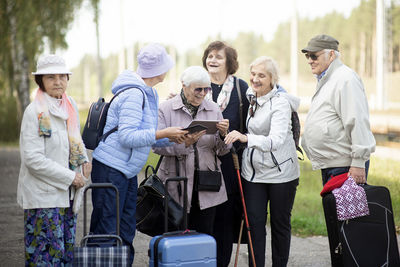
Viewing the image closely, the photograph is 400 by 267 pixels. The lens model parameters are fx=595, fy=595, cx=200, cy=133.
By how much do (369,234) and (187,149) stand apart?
5.53 ft

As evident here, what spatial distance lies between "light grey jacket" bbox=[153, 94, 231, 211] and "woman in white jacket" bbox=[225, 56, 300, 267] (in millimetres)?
271

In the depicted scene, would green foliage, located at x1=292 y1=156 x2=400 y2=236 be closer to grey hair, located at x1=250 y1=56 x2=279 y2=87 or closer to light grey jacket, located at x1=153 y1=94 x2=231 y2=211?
light grey jacket, located at x1=153 y1=94 x2=231 y2=211

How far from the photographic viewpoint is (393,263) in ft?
16.5

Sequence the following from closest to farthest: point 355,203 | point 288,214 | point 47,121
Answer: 1. point 47,121
2. point 355,203
3. point 288,214

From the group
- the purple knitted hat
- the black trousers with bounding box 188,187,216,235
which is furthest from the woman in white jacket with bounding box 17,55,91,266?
the black trousers with bounding box 188,187,216,235

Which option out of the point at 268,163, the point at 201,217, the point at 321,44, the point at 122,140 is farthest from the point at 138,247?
the point at 321,44

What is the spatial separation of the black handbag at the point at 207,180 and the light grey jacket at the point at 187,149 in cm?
4

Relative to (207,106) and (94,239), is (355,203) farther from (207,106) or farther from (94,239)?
(94,239)

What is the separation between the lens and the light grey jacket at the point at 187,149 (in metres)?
5.02

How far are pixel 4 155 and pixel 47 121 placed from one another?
40.8ft

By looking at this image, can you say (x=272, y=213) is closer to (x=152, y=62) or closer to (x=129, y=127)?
(x=129, y=127)

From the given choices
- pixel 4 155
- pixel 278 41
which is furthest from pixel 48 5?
pixel 278 41

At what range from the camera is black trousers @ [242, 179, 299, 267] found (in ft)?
16.9

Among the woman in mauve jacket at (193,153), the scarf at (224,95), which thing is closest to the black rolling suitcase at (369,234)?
the woman in mauve jacket at (193,153)
